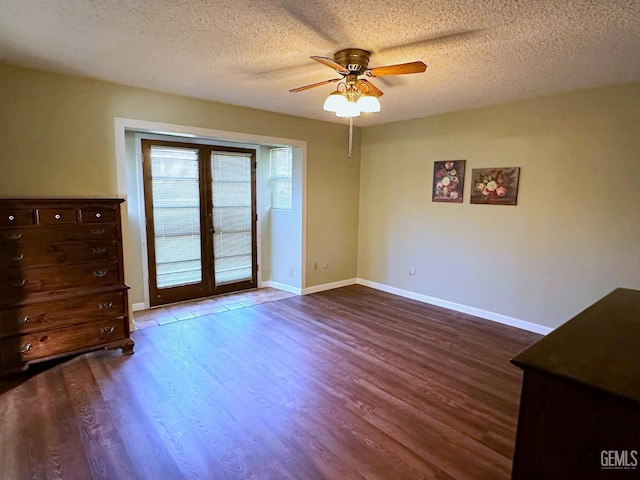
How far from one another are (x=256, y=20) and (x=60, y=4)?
→ 1057mm

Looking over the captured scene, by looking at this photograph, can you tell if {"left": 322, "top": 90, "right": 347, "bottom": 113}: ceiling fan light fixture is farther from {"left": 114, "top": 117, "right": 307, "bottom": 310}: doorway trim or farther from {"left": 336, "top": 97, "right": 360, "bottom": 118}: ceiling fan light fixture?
{"left": 114, "top": 117, "right": 307, "bottom": 310}: doorway trim

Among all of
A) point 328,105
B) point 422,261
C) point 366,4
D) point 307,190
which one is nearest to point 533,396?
point 366,4

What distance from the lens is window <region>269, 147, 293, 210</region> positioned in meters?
5.27

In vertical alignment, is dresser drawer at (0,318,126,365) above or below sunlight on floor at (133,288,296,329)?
above

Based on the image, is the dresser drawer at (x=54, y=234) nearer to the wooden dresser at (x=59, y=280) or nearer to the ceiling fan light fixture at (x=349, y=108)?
the wooden dresser at (x=59, y=280)

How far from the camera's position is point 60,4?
6.46 ft

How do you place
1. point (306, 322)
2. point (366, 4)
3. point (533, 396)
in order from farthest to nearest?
point (306, 322), point (366, 4), point (533, 396)

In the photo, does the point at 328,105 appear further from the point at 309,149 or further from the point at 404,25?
the point at 309,149

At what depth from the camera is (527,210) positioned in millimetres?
3904

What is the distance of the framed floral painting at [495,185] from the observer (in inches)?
157

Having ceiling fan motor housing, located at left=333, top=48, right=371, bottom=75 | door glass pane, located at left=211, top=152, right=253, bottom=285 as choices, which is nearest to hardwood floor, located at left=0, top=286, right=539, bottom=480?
door glass pane, located at left=211, top=152, right=253, bottom=285

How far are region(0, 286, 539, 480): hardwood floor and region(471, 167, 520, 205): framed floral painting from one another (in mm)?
1494

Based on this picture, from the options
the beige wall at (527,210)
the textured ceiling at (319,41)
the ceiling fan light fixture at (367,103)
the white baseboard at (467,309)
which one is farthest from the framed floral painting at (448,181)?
the ceiling fan light fixture at (367,103)

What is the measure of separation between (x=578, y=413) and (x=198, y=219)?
4.56m
